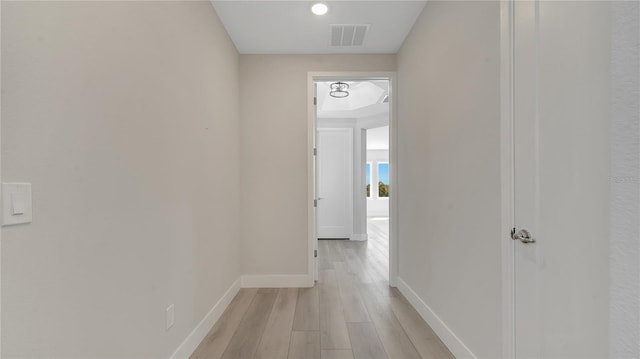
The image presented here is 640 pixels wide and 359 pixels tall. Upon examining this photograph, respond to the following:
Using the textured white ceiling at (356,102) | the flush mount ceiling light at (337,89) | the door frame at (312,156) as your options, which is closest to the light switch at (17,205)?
the door frame at (312,156)

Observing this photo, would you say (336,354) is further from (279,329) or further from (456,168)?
(456,168)

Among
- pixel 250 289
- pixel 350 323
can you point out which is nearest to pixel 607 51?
pixel 350 323

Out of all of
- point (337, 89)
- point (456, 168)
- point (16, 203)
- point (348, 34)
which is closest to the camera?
point (16, 203)

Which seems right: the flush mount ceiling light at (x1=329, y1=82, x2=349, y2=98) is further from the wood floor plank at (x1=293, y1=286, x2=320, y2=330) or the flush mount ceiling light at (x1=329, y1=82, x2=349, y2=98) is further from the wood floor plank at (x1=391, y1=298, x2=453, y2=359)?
the wood floor plank at (x1=391, y1=298, x2=453, y2=359)

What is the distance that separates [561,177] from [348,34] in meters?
2.46

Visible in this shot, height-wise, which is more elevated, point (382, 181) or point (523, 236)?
point (382, 181)

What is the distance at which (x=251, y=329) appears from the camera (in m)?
2.45

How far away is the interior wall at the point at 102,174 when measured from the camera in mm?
931

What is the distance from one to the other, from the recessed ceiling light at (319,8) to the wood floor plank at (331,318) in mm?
2604

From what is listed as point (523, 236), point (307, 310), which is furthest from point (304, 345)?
point (523, 236)

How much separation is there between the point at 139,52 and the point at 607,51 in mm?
1855

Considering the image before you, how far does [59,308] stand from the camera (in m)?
1.05

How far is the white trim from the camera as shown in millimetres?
1439

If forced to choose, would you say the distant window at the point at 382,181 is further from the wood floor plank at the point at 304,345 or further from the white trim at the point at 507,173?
the white trim at the point at 507,173
